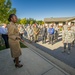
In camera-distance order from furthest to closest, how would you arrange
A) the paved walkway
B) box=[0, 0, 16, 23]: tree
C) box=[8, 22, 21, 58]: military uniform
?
box=[0, 0, 16, 23]: tree → the paved walkway → box=[8, 22, 21, 58]: military uniform

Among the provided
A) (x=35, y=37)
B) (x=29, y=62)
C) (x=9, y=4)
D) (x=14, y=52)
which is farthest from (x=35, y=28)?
(x=9, y=4)

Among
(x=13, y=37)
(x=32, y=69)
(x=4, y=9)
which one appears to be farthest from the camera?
(x=4, y=9)

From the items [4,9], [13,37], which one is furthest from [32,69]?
[4,9]

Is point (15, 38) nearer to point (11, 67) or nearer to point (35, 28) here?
point (11, 67)

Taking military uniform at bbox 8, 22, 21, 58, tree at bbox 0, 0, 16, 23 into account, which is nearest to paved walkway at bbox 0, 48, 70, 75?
Answer: military uniform at bbox 8, 22, 21, 58

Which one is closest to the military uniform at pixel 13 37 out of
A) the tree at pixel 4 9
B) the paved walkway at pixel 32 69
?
the paved walkway at pixel 32 69

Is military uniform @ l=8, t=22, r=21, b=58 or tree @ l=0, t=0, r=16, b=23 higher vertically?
tree @ l=0, t=0, r=16, b=23

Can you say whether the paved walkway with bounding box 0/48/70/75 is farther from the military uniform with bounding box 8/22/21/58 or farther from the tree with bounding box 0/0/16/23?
the tree with bounding box 0/0/16/23

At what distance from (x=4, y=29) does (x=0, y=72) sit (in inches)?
188

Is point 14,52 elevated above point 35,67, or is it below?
above

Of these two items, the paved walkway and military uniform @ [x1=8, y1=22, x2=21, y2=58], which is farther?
the paved walkway

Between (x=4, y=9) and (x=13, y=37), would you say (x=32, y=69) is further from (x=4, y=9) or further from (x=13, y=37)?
(x=4, y=9)

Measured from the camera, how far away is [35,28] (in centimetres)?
1357

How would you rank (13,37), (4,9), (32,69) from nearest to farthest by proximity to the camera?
(13,37)
(32,69)
(4,9)
